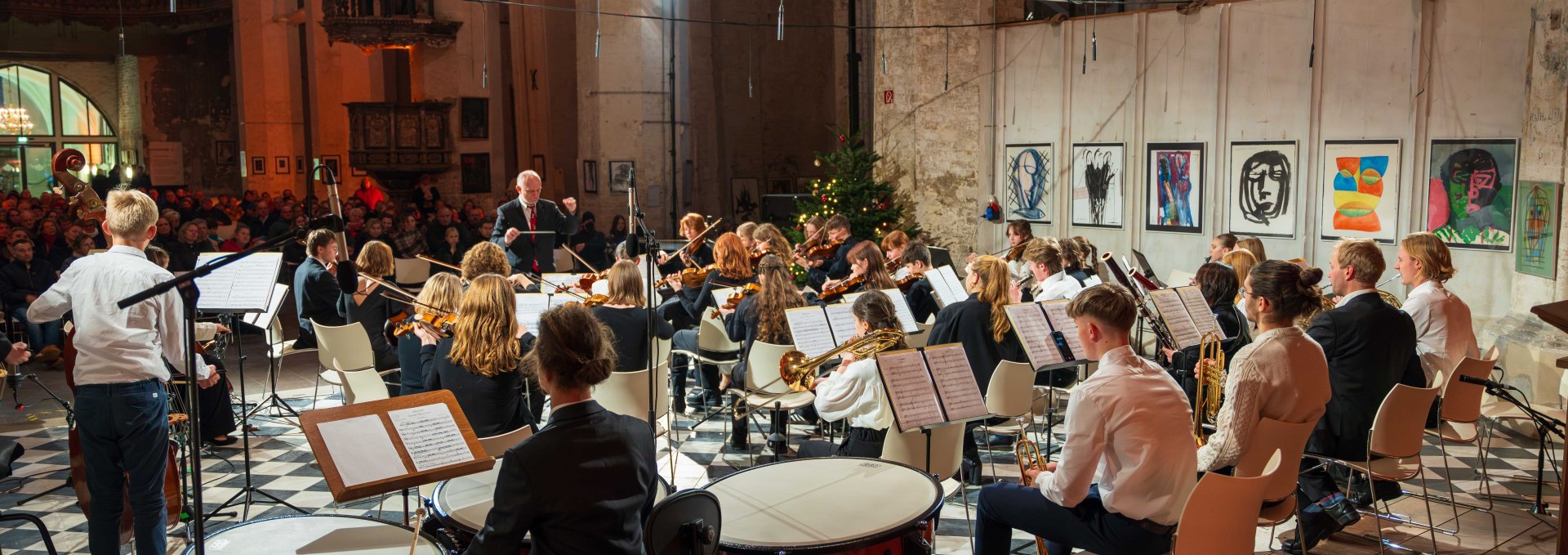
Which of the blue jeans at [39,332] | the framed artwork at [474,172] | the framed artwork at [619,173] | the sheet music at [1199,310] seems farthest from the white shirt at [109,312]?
the framed artwork at [474,172]

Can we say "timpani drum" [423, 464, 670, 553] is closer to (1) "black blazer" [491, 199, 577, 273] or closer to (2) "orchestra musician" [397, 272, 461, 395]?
(2) "orchestra musician" [397, 272, 461, 395]

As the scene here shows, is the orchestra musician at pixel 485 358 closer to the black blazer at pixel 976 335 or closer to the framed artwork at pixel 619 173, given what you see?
the black blazer at pixel 976 335

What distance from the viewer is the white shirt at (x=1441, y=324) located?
19.0 ft

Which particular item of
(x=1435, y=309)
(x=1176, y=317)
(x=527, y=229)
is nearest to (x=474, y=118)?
(x=527, y=229)

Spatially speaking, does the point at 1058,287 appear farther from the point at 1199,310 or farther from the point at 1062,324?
the point at 1062,324

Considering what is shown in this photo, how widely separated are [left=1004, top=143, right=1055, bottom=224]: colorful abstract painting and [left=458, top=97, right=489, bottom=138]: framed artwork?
29.3 feet

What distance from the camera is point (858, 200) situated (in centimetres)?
1232

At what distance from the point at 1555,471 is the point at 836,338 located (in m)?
4.00

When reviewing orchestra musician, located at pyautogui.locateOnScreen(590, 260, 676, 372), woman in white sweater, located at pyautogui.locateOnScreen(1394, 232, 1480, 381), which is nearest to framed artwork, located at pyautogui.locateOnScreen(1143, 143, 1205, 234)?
woman in white sweater, located at pyautogui.locateOnScreen(1394, 232, 1480, 381)

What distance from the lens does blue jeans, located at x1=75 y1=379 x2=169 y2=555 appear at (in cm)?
412

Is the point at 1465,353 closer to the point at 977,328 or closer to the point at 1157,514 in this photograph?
the point at 977,328

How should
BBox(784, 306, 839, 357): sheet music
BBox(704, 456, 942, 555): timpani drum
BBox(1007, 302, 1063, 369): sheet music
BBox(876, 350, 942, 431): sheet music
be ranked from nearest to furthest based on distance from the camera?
BBox(704, 456, 942, 555): timpani drum → BBox(876, 350, 942, 431): sheet music → BBox(1007, 302, 1063, 369): sheet music → BBox(784, 306, 839, 357): sheet music

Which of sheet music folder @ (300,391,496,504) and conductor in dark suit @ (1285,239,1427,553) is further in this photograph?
conductor in dark suit @ (1285,239,1427,553)

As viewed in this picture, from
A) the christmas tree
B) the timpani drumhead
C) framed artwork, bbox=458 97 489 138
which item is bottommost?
the timpani drumhead
